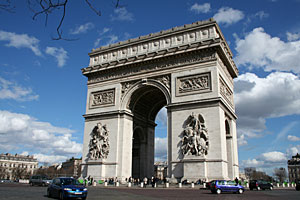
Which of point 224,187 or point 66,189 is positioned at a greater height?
point 66,189

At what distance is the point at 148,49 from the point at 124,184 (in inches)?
617

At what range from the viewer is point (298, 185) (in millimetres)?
28062

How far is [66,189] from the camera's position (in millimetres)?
14195

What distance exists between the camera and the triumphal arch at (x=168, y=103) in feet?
92.0

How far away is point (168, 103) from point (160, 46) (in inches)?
275

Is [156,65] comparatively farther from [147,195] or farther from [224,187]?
[147,195]

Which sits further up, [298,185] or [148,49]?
[148,49]

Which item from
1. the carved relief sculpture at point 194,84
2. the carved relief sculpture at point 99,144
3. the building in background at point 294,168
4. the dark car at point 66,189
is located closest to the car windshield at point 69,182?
the dark car at point 66,189

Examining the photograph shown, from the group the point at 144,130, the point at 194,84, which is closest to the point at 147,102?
the point at 144,130

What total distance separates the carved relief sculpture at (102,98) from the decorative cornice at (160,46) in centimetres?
299

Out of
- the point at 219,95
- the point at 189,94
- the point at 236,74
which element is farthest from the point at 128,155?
the point at 236,74

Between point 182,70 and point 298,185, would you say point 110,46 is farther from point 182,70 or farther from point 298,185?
point 298,185

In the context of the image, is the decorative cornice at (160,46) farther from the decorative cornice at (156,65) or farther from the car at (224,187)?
the car at (224,187)

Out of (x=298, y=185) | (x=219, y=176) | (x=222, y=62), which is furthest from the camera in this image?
(x=222, y=62)
